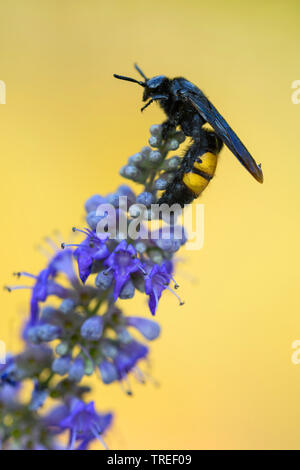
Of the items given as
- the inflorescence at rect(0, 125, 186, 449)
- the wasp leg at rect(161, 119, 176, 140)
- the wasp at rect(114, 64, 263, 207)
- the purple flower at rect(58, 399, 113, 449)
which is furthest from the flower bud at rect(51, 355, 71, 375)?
the wasp leg at rect(161, 119, 176, 140)

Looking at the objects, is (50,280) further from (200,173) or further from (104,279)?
(200,173)

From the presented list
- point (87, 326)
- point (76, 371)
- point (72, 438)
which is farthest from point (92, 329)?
point (72, 438)

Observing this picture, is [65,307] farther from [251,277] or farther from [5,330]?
[251,277]

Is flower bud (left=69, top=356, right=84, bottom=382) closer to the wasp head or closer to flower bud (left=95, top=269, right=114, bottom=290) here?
flower bud (left=95, top=269, right=114, bottom=290)

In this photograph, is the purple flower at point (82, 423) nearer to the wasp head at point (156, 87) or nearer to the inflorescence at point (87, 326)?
the inflorescence at point (87, 326)
